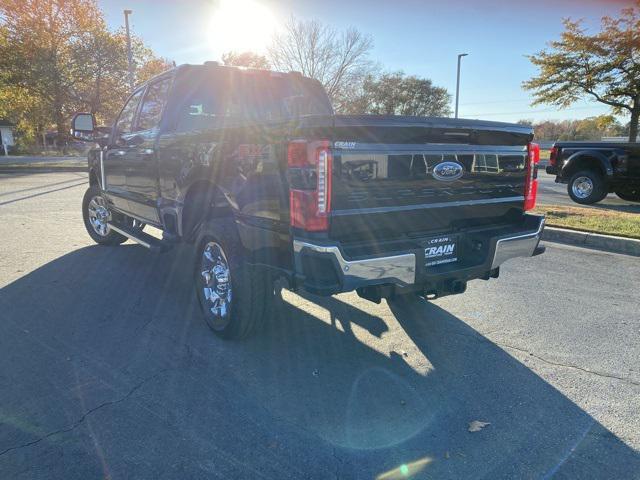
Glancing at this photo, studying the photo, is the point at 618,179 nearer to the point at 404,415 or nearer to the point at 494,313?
the point at 494,313

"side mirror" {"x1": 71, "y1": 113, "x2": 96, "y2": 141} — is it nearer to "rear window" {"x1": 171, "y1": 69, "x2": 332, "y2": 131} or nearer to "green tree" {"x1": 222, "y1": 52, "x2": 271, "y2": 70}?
"rear window" {"x1": 171, "y1": 69, "x2": 332, "y2": 131}

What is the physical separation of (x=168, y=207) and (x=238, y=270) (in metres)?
1.50

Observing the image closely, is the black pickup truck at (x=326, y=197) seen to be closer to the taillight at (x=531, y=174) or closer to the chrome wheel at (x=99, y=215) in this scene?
the taillight at (x=531, y=174)

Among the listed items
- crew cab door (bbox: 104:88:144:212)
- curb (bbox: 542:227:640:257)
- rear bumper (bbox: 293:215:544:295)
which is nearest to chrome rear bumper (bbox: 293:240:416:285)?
rear bumper (bbox: 293:215:544:295)

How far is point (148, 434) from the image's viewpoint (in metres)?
2.48

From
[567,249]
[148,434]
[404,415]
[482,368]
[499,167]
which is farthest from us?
[567,249]

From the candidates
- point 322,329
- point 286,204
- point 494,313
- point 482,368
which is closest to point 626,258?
point 494,313

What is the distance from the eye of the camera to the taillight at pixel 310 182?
2604mm

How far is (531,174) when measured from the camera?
381 centimetres

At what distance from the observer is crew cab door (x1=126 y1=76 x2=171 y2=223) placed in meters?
4.60

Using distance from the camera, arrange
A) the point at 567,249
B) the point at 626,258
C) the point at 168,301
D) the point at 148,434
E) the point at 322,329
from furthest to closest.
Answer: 1. the point at 567,249
2. the point at 626,258
3. the point at 168,301
4. the point at 322,329
5. the point at 148,434

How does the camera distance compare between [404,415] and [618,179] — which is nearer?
[404,415]

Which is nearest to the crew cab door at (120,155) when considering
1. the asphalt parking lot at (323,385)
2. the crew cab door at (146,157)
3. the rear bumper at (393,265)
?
the crew cab door at (146,157)

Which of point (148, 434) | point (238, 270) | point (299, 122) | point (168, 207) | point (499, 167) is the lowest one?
point (148, 434)
